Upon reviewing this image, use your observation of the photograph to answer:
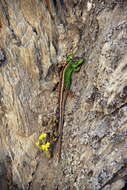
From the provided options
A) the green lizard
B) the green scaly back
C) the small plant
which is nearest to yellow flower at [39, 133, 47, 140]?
the small plant

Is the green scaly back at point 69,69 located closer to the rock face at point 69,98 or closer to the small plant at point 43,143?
the rock face at point 69,98

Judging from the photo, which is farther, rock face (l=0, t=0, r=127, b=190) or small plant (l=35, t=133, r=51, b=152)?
small plant (l=35, t=133, r=51, b=152)

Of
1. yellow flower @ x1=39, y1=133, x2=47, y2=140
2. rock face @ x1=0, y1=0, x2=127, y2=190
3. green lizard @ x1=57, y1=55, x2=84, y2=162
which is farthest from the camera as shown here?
yellow flower @ x1=39, y1=133, x2=47, y2=140

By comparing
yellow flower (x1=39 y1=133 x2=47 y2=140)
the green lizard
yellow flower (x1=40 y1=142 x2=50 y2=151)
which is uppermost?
the green lizard

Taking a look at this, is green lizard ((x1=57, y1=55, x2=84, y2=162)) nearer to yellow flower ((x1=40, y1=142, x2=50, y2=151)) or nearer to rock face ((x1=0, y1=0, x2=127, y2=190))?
rock face ((x1=0, y1=0, x2=127, y2=190))

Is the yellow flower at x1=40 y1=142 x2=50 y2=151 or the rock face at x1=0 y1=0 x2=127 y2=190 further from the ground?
the rock face at x1=0 y1=0 x2=127 y2=190

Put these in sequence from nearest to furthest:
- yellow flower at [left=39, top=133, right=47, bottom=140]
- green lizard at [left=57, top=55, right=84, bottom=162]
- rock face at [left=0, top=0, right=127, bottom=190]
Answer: rock face at [left=0, top=0, right=127, bottom=190] < green lizard at [left=57, top=55, right=84, bottom=162] < yellow flower at [left=39, top=133, right=47, bottom=140]

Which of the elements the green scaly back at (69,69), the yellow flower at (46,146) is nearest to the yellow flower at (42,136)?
the yellow flower at (46,146)

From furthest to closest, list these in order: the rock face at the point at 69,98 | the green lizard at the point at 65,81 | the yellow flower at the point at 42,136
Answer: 1. the yellow flower at the point at 42,136
2. the green lizard at the point at 65,81
3. the rock face at the point at 69,98

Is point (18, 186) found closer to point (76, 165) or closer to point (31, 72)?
point (76, 165)

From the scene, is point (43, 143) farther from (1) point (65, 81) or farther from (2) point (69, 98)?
(1) point (65, 81)
